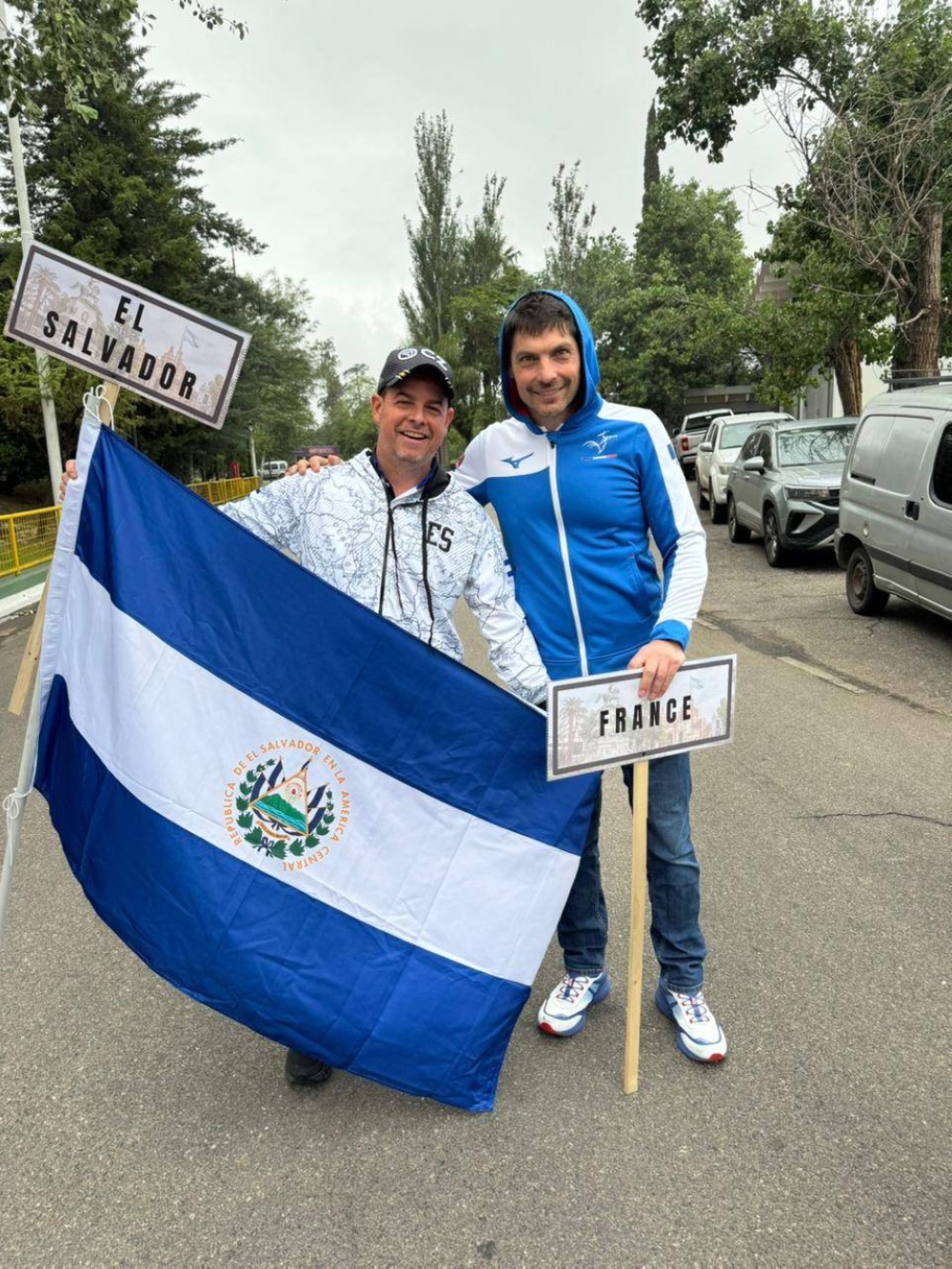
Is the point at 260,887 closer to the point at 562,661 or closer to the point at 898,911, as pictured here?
the point at 562,661

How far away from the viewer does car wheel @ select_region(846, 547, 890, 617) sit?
30.0 ft

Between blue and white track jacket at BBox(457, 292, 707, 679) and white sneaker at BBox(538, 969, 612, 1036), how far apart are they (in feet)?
3.37

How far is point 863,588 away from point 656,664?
7642 millimetres

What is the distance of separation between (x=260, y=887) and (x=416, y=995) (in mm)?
505

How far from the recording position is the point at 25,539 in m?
14.3

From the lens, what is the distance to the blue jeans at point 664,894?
274 cm

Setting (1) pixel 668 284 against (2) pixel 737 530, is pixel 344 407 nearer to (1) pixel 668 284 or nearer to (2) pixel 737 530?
(1) pixel 668 284

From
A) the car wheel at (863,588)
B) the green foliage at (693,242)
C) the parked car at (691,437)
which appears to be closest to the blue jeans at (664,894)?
the car wheel at (863,588)

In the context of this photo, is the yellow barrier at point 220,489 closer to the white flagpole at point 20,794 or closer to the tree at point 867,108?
the tree at point 867,108

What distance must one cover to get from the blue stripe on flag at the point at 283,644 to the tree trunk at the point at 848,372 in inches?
656

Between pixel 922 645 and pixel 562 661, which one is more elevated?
pixel 562 661

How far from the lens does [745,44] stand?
44.0 feet

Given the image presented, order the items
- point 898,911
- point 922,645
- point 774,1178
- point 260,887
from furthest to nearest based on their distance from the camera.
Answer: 1. point 922,645
2. point 898,911
3. point 260,887
4. point 774,1178

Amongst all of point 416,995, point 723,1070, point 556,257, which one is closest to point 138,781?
point 416,995
